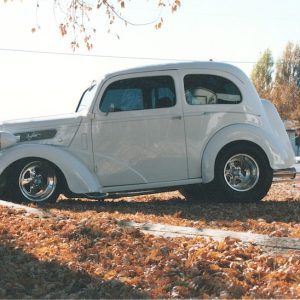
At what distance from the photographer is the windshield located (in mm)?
8173

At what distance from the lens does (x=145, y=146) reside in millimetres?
7859

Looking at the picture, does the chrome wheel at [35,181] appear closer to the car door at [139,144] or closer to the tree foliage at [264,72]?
the car door at [139,144]

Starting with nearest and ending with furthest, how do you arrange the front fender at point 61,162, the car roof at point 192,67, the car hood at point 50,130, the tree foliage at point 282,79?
1. the front fender at point 61,162
2. the car hood at point 50,130
3. the car roof at point 192,67
4. the tree foliage at point 282,79

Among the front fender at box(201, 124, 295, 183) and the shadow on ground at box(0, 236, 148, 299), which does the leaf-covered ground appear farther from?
the front fender at box(201, 124, 295, 183)

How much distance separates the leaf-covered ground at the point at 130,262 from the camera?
161 inches

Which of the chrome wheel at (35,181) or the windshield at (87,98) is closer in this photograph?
the chrome wheel at (35,181)

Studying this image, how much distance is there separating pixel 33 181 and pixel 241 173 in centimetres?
310

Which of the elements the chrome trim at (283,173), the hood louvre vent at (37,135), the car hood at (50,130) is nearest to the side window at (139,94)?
the car hood at (50,130)

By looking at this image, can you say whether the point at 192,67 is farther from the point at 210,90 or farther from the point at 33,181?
the point at 33,181

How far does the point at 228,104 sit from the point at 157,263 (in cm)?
403

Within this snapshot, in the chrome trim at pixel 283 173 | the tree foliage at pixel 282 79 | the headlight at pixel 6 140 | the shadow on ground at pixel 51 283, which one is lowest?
the shadow on ground at pixel 51 283

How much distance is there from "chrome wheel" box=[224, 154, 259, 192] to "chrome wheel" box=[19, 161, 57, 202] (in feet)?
8.44

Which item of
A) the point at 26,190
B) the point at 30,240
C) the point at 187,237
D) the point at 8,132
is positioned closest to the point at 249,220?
the point at 187,237

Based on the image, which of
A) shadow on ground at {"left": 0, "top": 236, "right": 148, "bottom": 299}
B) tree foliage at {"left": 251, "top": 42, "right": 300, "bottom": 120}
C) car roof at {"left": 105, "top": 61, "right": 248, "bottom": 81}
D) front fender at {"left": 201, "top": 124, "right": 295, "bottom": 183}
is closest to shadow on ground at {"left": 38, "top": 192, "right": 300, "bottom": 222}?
front fender at {"left": 201, "top": 124, "right": 295, "bottom": 183}
